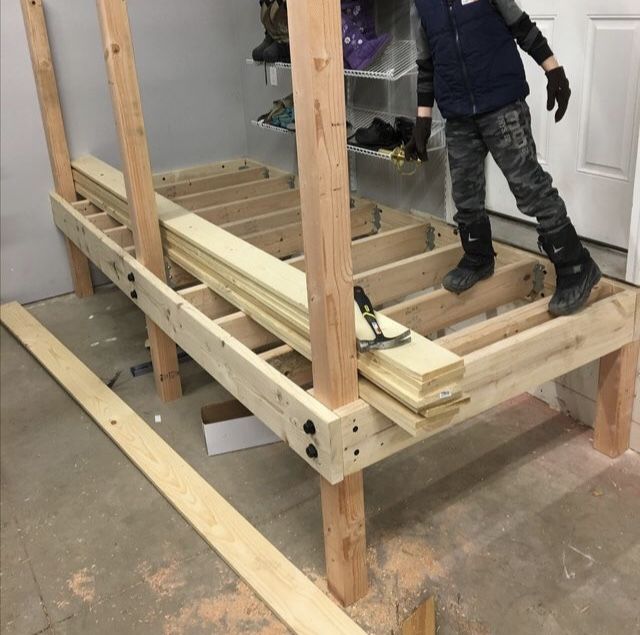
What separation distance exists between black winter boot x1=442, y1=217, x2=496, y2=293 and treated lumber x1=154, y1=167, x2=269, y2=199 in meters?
1.78

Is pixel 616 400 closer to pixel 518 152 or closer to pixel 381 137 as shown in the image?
pixel 518 152

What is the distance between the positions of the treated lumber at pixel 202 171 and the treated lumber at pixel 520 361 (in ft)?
7.68

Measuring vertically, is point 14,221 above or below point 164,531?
above

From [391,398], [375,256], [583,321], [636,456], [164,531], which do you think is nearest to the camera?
[391,398]

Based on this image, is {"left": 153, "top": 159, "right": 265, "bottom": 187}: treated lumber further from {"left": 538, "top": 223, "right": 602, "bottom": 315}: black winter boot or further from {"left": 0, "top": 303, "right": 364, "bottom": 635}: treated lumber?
{"left": 538, "top": 223, "right": 602, "bottom": 315}: black winter boot

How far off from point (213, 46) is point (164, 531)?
2816 millimetres

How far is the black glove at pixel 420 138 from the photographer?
93.4 inches

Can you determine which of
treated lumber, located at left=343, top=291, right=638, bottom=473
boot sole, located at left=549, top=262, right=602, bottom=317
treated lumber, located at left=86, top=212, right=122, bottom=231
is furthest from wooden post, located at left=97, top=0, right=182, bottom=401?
boot sole, located at left=549, top=262, right=602, bottom=317

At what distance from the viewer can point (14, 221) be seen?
385 centimetres

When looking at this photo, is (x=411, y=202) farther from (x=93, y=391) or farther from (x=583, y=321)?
(x=93, y=391)

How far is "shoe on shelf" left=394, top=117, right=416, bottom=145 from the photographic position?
280cm

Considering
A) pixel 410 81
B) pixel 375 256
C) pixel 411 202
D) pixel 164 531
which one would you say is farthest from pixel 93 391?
pixel 410 81

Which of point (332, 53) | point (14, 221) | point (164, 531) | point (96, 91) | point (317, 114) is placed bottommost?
point (164, 531)

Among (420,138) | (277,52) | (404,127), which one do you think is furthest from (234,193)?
(420,138)
